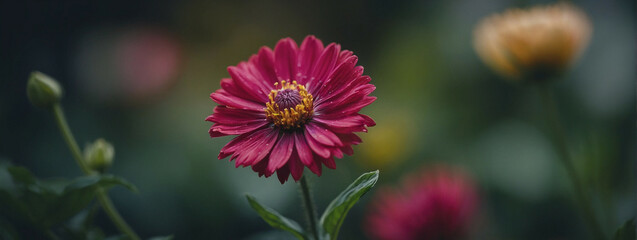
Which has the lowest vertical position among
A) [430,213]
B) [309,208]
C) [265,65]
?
[430,213]

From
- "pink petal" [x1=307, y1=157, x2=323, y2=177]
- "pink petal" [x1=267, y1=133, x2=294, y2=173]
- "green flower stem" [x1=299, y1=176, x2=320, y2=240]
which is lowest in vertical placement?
"green flower stem" [x1=299, y1=176, x2=320, y2=240]

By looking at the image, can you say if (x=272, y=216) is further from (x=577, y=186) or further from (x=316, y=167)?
(x=577, y=186)

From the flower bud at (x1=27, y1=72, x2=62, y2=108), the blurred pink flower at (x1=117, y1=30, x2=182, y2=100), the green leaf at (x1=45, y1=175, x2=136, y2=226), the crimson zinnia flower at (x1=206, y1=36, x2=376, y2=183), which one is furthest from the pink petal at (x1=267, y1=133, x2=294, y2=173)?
the blurred pink flower at (x1=117, y1=30, x2=182, y2=100)

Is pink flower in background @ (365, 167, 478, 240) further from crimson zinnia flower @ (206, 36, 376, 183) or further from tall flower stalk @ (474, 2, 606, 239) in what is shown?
crimson zinnia flower @ (206, 36, 376, 183)

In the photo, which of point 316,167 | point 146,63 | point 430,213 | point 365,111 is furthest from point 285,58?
point 146,63

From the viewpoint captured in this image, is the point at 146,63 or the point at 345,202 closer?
the point at 345,202

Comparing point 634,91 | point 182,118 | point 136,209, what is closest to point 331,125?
point 136,209

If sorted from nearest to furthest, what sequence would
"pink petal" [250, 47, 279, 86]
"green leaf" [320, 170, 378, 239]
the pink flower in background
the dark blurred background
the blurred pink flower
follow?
"green leaf" [320, 170, 378, 239] → "pink petal" [250, 47, 279, 86] → the pink flower in background → the dark blurred background → the blurred pink flower
